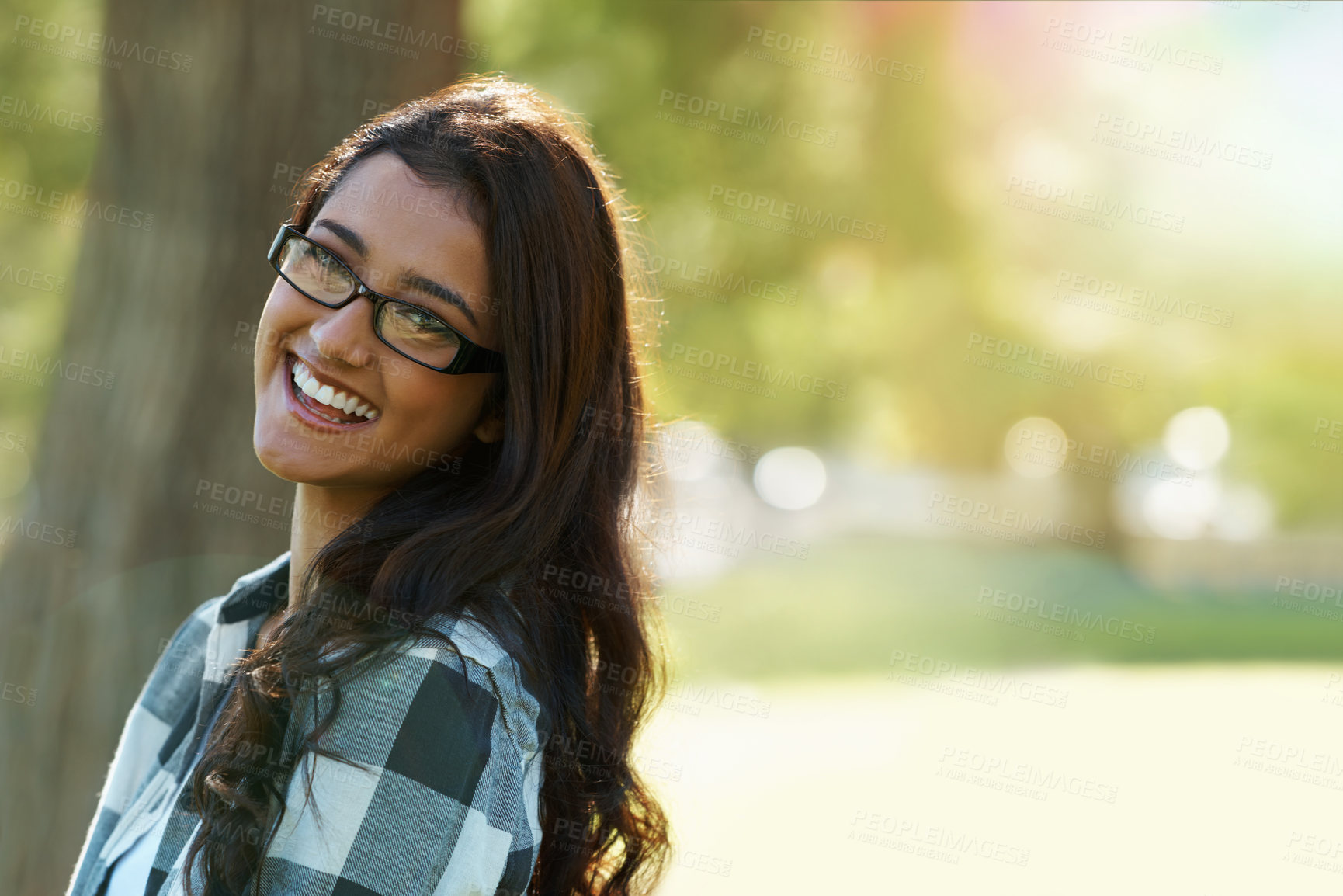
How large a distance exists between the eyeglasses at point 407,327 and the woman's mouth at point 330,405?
0.13m

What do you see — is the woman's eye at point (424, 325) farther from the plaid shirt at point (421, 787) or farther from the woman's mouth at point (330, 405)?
the plaid shirt at point (421, 787)

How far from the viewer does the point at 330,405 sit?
6.24 feet

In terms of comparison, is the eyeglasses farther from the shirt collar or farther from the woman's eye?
the shirt collar

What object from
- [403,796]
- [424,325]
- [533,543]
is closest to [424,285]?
[424,325]

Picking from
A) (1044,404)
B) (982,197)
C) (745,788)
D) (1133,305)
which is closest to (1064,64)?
(982,197)

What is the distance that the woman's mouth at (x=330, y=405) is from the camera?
1892 mm

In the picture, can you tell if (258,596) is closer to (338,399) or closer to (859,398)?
(338,399)

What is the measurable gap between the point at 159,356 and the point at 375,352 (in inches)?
72.5

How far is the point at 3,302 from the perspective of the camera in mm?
12102

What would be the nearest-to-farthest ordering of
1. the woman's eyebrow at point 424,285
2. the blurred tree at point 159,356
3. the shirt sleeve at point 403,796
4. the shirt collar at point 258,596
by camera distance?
1. the shirt sleeve at point 403,796
2. the woman's eyebrow at point 424,285
3. the shirt collar at point 258,596
4. the blurred tree at point 159,356

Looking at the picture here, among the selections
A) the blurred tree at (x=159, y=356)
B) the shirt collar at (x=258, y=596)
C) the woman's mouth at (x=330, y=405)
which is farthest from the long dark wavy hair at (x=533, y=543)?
the blurred tree at (x=159, y=356)

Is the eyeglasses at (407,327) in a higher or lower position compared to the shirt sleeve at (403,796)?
higher

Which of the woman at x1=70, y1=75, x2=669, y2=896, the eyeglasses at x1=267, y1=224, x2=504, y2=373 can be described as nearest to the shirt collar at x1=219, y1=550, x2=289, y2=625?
the woman at x1=70, y1=75, x2=669, y2=896

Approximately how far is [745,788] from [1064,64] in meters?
11.4
